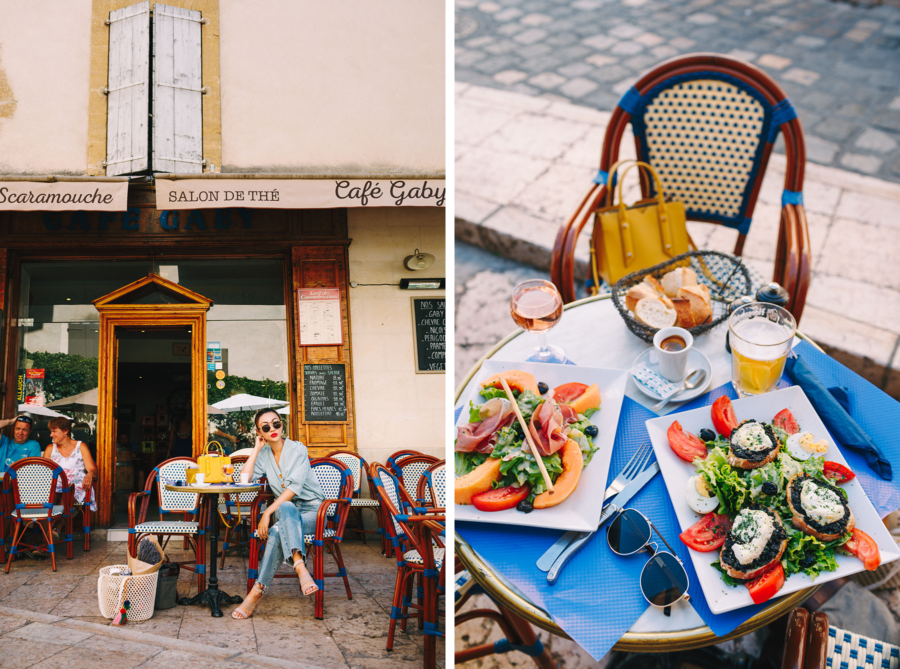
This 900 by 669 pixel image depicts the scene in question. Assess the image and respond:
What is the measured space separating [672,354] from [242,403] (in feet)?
10.5

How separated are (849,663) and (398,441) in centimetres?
278

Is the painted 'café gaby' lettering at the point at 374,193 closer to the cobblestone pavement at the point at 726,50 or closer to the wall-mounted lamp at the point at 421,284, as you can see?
the wall-mounted lamp at the point at 421,284

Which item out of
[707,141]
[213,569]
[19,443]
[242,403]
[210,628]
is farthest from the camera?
[242,403]

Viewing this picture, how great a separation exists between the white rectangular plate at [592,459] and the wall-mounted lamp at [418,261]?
2260 mm

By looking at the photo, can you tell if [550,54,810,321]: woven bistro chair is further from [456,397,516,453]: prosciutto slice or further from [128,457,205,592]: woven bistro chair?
[128,457,205,592]: woven bistro chair

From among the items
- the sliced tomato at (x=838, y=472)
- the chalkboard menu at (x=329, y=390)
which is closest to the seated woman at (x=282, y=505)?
the chalkboard menu at (x=329, y=390)

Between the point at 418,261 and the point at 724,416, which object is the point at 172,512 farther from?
the point at 724,416

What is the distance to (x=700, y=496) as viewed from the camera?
1.64 meters

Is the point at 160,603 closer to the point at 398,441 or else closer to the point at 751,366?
the point at 398,441

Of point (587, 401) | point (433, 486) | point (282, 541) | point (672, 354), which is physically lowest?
point (282, 541)

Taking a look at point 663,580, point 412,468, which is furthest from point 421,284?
point 663,580

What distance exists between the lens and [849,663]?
192cm

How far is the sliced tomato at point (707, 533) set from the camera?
1534 mm

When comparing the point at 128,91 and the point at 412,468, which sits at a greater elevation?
the point at 128,91
